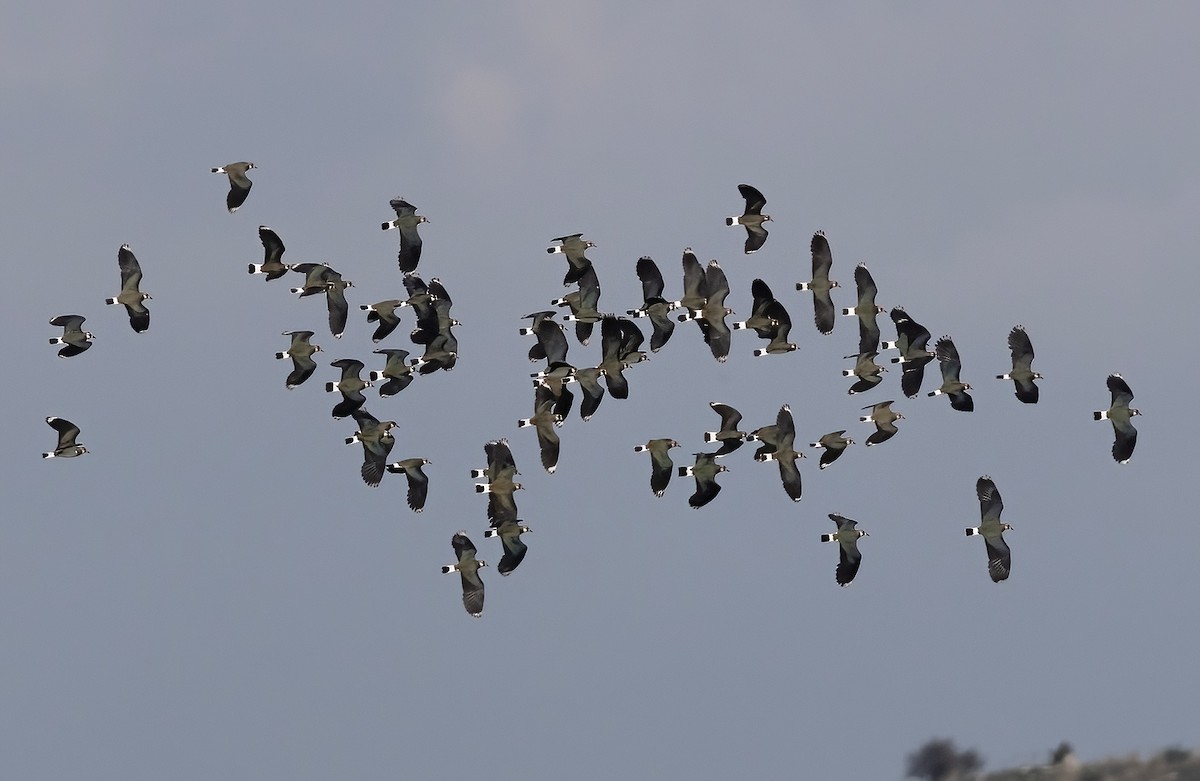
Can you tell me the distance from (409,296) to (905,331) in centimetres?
1796

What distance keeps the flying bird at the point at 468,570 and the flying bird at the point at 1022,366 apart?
2038 cm

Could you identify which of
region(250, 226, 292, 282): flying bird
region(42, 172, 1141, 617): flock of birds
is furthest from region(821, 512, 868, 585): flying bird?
region(250, 226, 292, 282): flying bird

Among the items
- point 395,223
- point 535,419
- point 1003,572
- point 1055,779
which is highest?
point 395,223

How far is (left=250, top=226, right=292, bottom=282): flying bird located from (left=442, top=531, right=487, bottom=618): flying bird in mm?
11218

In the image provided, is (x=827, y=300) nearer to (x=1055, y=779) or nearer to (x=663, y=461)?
(x=663, y=461)

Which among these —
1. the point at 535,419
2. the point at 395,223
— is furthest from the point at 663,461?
the point at 395,223

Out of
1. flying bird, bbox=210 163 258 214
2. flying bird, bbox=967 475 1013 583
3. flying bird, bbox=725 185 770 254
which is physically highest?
flying bird, bbox=210 163 258 214

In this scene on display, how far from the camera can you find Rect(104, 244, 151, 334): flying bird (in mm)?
116938

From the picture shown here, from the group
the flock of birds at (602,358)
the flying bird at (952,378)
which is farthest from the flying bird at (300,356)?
the flying bird at (952,378)

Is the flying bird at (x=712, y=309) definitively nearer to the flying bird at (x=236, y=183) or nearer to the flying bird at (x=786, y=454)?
the flying bird at (x=786, y=454)

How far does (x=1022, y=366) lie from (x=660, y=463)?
1404 cm

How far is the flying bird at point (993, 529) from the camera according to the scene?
118m

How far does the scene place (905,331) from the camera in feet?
392

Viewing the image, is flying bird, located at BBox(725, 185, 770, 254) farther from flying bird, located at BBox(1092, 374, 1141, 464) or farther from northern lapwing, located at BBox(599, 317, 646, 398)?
flying bird, located at BBox(1092, 374, 1141, 464)
